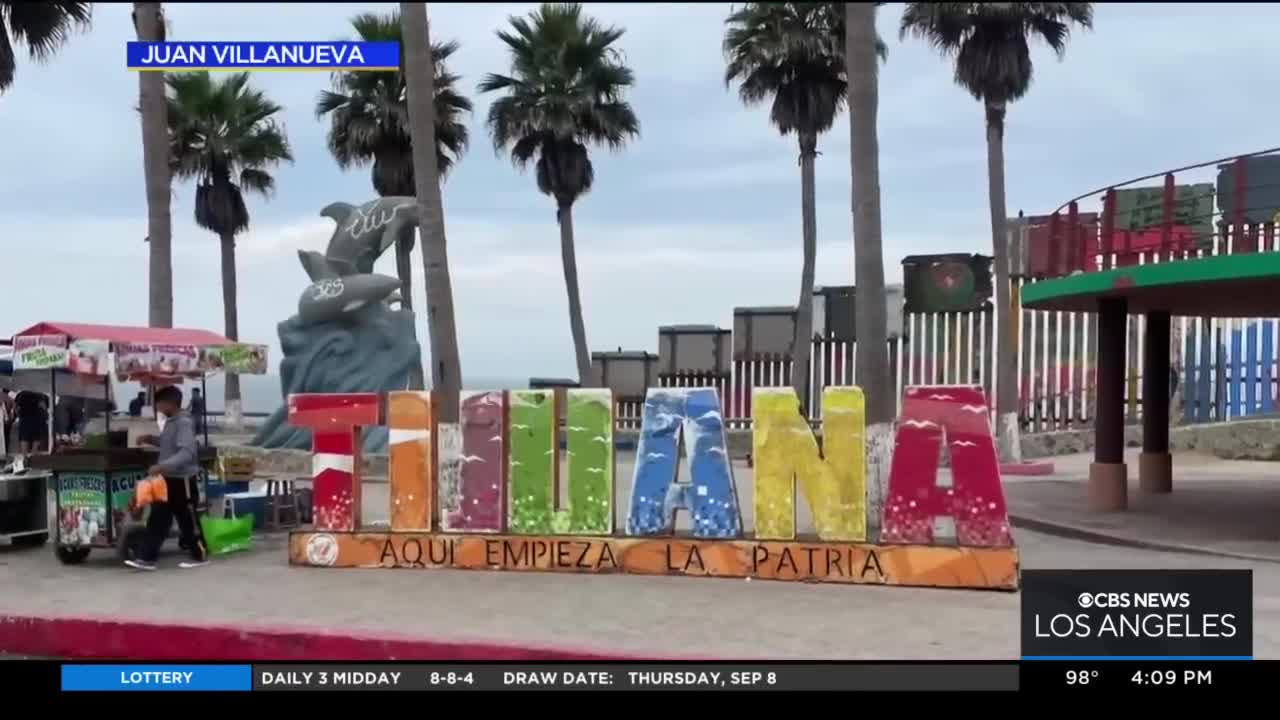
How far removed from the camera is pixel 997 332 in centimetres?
2964

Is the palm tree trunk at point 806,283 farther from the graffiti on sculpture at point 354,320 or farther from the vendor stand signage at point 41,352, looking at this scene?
the vendor stand signage at point 41,352

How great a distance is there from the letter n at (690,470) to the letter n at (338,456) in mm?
2742

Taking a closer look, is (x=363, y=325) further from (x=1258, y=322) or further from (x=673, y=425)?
(x=1258, y=322)

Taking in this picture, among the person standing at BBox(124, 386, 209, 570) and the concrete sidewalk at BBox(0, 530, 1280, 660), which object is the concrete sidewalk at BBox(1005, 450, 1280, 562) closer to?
the concrete sidewalk at BBox(0, 530, 1280, 660)

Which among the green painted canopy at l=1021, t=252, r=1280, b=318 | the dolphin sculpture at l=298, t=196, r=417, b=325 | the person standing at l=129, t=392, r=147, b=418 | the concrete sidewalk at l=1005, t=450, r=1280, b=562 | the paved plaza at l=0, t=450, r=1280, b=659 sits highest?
the dolphin sculpture at l=298, t=196, r=417, b=325

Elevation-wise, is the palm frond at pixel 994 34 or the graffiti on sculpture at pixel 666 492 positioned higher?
the palm frond at pixel 994 34

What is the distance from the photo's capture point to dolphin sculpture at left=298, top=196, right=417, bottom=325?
2597cm

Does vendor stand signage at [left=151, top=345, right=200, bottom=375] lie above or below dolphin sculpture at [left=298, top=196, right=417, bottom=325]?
below

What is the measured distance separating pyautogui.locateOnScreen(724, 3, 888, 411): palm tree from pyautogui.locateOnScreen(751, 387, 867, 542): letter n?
19.1m

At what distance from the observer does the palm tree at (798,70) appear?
99.5ft

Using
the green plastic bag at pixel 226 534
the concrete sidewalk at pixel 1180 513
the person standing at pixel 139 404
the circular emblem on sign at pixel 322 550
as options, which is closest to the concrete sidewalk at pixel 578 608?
the circular emblem on sign at pixel 322 550

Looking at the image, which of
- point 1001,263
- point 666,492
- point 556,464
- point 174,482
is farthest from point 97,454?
point 1001,263

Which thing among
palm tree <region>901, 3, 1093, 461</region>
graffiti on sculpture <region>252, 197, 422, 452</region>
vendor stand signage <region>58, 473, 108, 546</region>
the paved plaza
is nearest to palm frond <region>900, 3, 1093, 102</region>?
palm tree <region>901, 3, 1093, 461</region>

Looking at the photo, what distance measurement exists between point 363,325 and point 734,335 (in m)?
9.63
